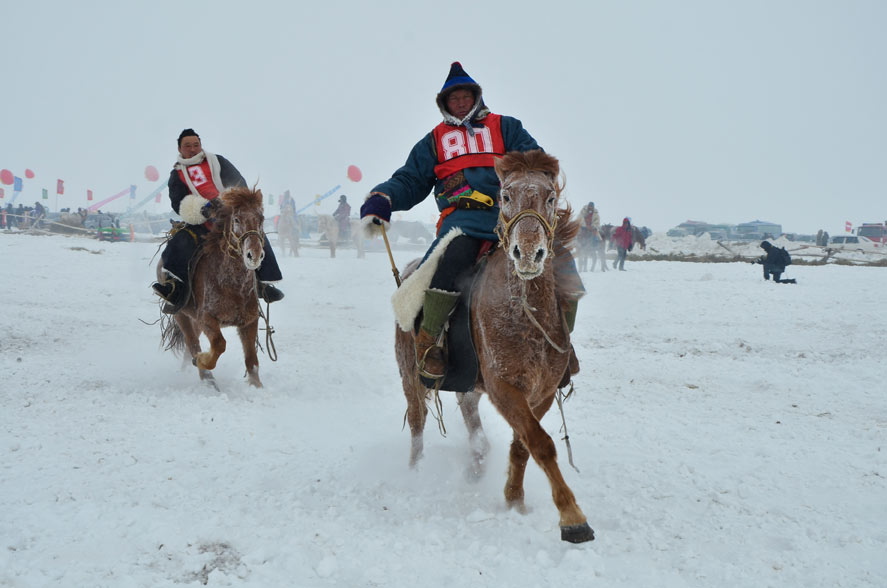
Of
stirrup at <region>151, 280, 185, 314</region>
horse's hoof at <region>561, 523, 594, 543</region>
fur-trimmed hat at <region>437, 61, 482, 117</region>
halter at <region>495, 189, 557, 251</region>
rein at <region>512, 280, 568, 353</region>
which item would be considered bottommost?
horse's hoof at <region>561, 523, 594, 543</region>

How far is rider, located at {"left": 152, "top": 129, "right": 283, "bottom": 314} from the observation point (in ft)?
22.2

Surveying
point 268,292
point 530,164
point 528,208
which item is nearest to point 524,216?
point 528,208

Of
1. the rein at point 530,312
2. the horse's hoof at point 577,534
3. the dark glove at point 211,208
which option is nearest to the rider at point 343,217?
the dark glove at point 211,208

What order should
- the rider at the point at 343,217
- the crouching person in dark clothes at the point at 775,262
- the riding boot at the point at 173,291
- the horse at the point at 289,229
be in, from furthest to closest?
the rider at the point at 343,217 < the horse at the point at 289,229 < the crouching person in dark clothes at the point at 775,262 < the riding boot at the point at 173,291

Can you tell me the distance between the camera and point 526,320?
3.41 metres

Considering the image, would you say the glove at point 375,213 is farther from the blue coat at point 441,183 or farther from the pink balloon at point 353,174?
the pink balloon at point 353,174

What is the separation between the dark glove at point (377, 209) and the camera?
14.0 feet

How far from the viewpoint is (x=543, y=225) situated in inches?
122

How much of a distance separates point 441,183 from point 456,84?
2.37 ft

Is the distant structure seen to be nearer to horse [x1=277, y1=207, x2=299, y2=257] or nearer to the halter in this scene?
horse [x1=277, y1=207, x2=299, y2=257]

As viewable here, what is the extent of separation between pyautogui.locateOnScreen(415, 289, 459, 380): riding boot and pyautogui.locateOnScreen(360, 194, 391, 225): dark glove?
781 millimetres

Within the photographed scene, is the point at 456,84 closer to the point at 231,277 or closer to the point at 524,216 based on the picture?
the point at 524,216

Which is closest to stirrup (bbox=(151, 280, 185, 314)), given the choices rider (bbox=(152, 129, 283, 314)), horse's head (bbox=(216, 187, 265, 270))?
rider (bbox=(152, 129, 283, 314))

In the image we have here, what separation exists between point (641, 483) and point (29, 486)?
3.95m
